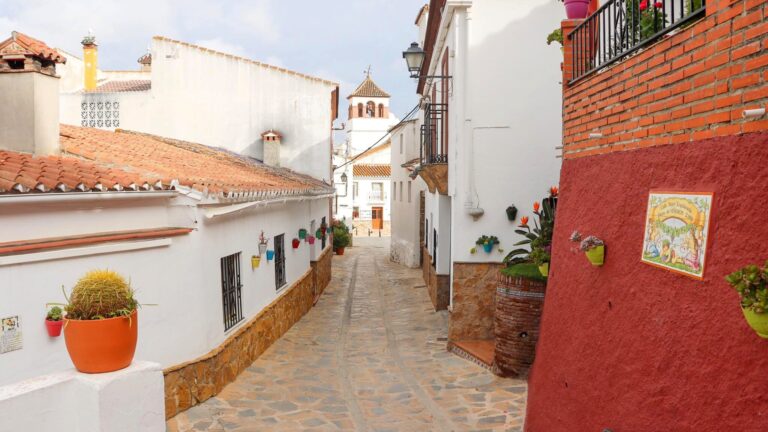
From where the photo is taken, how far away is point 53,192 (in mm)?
6930

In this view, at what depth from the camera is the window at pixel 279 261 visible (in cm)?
1481

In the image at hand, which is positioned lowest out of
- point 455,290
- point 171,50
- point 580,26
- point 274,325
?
point 274,325

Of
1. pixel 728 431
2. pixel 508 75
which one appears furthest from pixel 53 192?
pixel 508 75

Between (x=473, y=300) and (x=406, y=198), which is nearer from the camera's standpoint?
(x=473, y=300)

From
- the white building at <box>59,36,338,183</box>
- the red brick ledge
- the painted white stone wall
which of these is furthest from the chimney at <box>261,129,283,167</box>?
the red brick ledge

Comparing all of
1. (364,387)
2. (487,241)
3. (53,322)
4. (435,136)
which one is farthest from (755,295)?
(435,136)

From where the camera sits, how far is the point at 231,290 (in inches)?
440

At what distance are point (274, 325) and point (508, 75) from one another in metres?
6.91

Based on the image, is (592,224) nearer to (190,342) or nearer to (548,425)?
(548,425)

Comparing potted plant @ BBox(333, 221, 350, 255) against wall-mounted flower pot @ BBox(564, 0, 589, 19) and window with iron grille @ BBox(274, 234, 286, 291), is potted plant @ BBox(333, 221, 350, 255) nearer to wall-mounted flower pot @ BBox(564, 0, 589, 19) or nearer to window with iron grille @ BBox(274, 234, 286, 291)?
window with iron grille @ BBox(274, 234, 286, 291)

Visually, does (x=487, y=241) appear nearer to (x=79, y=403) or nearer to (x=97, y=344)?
(x=97, y=344)

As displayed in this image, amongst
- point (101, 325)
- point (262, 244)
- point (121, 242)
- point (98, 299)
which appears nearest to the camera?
point (101, 325)

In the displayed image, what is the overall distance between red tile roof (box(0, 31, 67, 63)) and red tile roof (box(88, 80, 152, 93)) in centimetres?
1255

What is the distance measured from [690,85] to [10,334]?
6.45 metres
